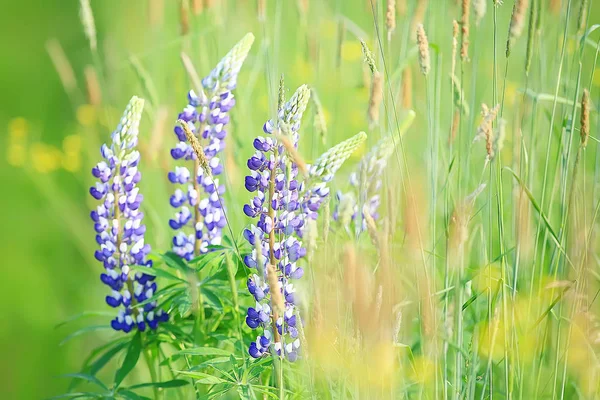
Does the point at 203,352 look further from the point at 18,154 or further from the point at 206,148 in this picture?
the point at 18,154

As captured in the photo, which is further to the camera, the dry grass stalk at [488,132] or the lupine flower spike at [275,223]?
the lupine flower spike at [275,223]

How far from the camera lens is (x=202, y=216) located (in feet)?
6.08

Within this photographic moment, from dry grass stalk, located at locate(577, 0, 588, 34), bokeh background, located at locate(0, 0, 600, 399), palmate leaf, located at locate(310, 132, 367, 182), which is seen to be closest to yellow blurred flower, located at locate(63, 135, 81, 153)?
bokeh background, located at locate(0, 0, 600, 399)

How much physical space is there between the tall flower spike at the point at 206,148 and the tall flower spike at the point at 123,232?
0.10m

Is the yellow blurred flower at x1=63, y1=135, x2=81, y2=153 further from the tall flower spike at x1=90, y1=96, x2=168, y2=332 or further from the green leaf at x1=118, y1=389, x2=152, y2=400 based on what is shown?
the green leaf at x1=118, y1=389, x2=152, y2=400

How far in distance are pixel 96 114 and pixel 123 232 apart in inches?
61.5

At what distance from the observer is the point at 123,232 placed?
1.80 metres

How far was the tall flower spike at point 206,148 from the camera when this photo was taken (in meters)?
1.73

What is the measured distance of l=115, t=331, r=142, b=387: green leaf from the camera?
1.73 m

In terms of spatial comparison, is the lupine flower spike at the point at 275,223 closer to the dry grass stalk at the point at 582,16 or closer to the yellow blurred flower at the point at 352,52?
the dry grass stalk at the point at 582,16

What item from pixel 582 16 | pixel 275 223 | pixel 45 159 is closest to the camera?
pixel 275 223

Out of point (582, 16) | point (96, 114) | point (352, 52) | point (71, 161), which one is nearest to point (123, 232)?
point (582, 16)

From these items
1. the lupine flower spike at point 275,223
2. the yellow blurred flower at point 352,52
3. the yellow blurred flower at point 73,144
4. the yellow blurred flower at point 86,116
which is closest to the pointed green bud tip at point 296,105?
the lupine flower spike at point 275,223

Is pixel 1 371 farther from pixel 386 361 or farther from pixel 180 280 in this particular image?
pixel 386 361
